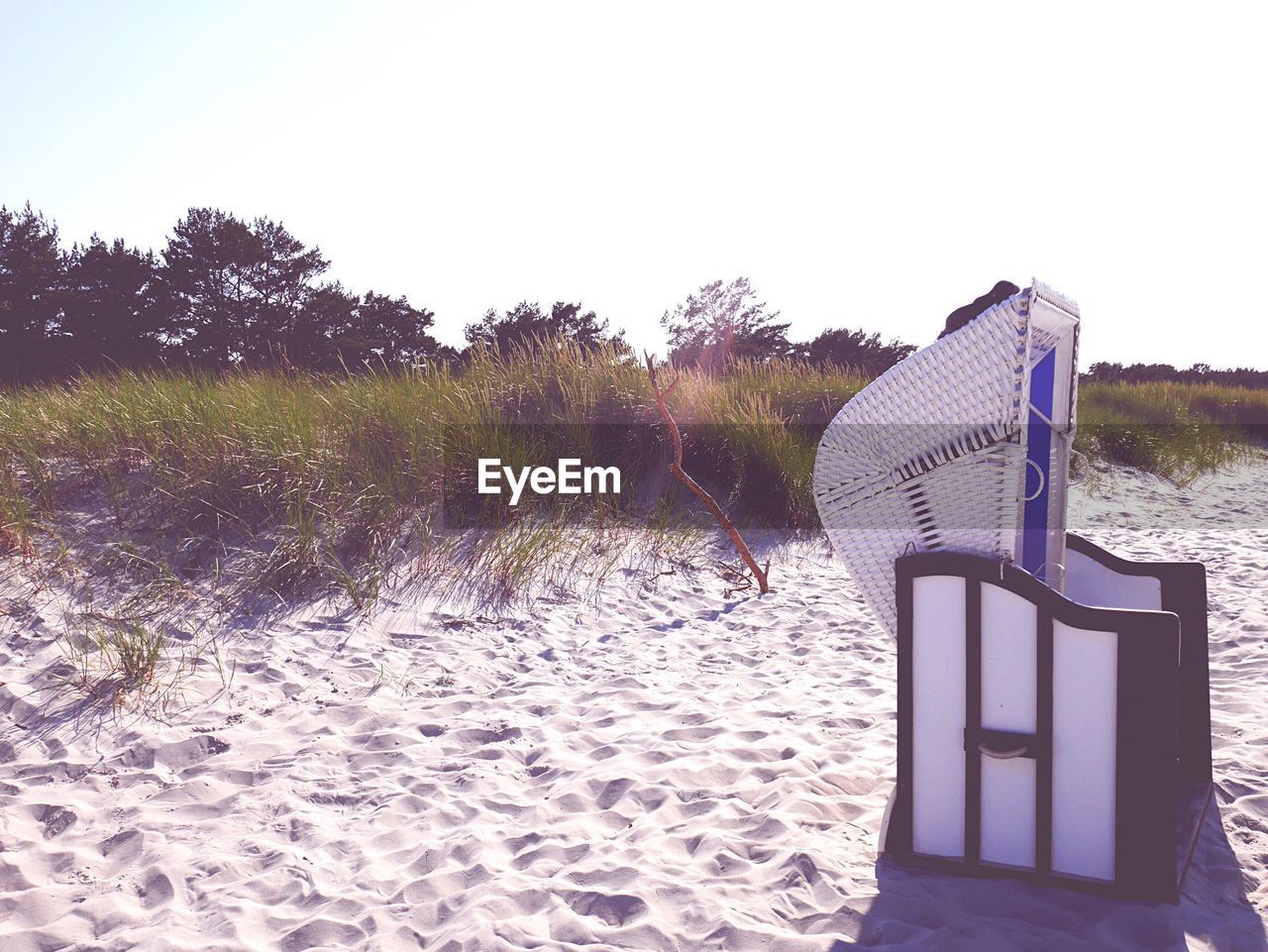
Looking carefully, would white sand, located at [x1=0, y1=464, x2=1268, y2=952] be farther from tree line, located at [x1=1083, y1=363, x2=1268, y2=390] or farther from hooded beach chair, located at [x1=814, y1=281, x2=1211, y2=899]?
tree line, located at [x1=1083, y1=363, x2=1268, y2=390]

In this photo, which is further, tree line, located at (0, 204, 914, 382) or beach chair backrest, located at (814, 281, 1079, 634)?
tree line, located at (0, 204, 914, 382)

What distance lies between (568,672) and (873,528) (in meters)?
2.07

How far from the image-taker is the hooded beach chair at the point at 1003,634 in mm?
2064

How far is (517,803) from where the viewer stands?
276 centimetres

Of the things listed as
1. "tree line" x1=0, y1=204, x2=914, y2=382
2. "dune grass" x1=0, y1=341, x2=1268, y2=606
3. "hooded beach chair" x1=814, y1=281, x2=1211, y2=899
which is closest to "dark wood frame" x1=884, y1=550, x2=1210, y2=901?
"hooded beach chair" x1=814, y1=281, x2=1211, y2=899

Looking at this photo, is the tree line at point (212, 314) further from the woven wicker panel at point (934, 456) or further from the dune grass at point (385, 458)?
the woven wicker panel at point (934, 456)

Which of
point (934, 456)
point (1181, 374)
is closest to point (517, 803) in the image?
point (934, 456)

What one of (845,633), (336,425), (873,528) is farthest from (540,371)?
(873,528)

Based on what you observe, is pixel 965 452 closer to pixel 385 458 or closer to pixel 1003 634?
pixel 1003 634

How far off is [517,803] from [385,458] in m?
3.90

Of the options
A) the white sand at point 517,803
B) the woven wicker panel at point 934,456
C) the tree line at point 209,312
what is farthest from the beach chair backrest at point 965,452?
the tree line at point 209,312

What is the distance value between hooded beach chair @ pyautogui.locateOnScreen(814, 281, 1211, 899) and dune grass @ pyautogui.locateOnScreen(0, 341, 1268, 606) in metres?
3.16

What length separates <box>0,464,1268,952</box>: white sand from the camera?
2107 millimetres

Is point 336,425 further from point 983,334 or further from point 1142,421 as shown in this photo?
point 1142,421
